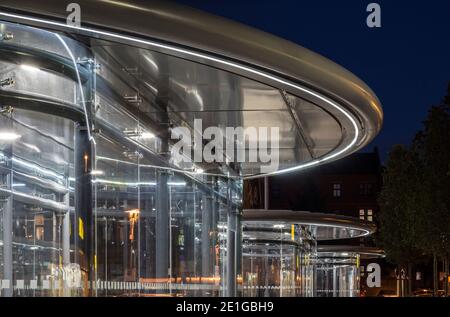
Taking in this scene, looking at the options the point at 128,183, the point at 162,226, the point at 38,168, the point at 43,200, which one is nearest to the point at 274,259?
the point at 162,226

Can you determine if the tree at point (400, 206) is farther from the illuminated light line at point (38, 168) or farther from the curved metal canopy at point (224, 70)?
the illuminated light line at point (38, 168)

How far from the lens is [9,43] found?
9.55m

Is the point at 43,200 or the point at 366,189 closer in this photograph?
the point at 43,200

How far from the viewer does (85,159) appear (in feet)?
34.5

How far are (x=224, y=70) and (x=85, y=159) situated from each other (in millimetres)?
1887

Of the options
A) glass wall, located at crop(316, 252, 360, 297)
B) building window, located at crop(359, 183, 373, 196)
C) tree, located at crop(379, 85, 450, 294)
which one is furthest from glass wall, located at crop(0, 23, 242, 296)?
building window, located at crop(359, 183, 373, 196)

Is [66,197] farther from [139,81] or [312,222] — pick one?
[312,222]

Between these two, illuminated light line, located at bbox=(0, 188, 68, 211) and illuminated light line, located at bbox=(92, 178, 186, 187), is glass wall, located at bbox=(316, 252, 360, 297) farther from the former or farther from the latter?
illuminated light line, located at bbox=(0, 188, 68, 211)

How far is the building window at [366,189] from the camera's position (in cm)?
12150

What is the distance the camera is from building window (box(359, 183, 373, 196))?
12150 cm

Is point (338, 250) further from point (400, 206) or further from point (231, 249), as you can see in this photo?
point (231, 249)
